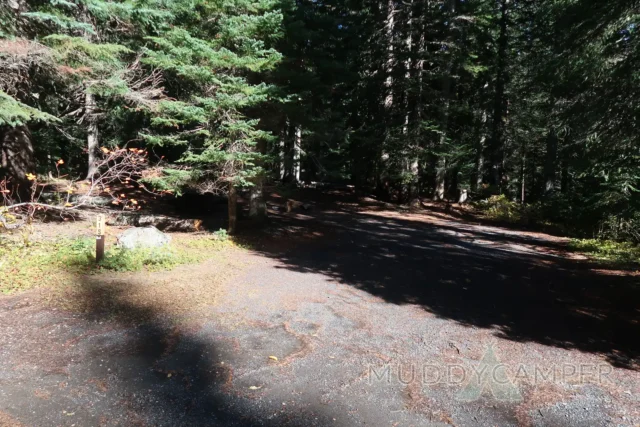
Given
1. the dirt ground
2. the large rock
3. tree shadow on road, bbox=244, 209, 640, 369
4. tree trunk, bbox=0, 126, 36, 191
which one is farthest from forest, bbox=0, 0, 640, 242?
the dirt ground

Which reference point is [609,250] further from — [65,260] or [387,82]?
[65,260]

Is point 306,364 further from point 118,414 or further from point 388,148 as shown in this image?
point 388,148

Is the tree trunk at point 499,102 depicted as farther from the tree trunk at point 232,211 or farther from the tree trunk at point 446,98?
the tree trunk at point 232,211

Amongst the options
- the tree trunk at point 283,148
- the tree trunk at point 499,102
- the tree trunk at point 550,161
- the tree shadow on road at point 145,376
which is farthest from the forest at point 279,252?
the tree trunk at point 499,102

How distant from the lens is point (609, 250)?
10664 millimetres

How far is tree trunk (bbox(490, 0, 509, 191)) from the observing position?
67.5ft

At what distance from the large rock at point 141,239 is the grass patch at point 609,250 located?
34.8 feet

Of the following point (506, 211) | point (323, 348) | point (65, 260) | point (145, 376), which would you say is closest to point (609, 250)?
point (506, 211)

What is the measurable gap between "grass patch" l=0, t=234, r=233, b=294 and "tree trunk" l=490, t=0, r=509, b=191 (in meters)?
18.7

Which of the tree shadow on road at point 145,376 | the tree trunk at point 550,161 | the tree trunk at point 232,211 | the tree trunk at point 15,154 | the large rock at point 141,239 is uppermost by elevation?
the tree trunk at point 550,161

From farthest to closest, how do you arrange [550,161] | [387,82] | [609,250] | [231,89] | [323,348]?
1. [387,82]
2. [550,161]
3. [609,250]
4. [231,89]
5. [323,348]

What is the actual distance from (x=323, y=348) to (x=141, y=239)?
5267 millimetres

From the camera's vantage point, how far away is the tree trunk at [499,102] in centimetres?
2056

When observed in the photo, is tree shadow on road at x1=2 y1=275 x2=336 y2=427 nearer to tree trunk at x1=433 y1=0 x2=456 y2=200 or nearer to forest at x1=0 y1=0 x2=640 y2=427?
forest at x1=0 y1=0 x2=640 y2=427
